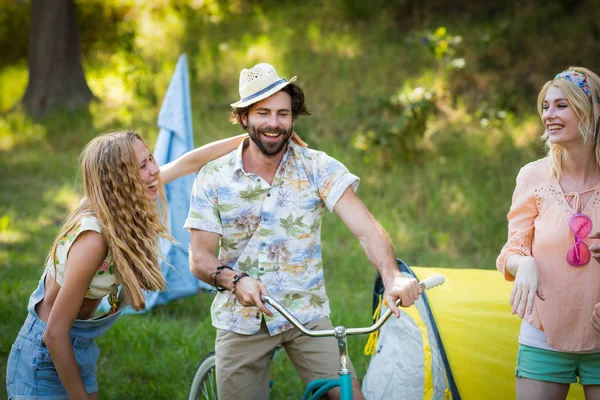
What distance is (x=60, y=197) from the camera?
868 centimetres

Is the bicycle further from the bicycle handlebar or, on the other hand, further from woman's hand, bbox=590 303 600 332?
woman's hand, bbox=590 303 600 332

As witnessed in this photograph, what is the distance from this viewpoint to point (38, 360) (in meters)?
2.83

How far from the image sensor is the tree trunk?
1116 centimetres

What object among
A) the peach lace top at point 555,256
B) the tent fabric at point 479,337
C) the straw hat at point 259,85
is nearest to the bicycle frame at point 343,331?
the peach lace top at point 555,256

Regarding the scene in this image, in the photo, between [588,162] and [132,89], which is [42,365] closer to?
[588,162]

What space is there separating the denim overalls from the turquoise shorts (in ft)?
5.36

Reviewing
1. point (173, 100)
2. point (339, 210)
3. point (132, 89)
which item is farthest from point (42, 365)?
point (132, 89)

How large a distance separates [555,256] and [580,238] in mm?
116

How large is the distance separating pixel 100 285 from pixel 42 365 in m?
0.37

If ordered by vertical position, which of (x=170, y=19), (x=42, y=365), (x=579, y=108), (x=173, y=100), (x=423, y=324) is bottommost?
(x=423, y=324)

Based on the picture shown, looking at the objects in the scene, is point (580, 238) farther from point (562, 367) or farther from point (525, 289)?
point (562, 367)

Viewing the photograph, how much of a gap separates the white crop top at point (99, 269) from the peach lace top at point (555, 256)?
1526 millimetres

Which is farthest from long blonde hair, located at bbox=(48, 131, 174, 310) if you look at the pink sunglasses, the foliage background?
the foliage background

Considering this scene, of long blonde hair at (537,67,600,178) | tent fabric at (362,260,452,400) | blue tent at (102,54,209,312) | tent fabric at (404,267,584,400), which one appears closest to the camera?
long blonde hair at (537,67,600,178)
